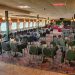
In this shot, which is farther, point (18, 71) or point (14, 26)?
point (14, 26)

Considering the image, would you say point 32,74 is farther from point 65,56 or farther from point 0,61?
point 0,61

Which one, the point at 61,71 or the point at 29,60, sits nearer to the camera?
the point at 61,71

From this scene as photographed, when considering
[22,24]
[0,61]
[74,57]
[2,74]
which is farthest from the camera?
[22,24]

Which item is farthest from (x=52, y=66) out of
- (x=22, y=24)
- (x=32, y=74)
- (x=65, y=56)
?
(x=22, y=24)

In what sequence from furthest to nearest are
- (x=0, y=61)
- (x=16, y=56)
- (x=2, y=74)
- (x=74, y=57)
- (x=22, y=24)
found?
(x=22, y=24), (x=16, y=56), (x=0, y=61), (x=74, y=57), (x=2, y=74)

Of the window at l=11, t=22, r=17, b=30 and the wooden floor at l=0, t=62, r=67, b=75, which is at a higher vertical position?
the window at l=11, t=22, r=17, b=30

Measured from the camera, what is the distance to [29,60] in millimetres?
10266

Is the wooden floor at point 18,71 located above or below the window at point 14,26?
below

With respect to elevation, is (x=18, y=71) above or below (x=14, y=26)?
below

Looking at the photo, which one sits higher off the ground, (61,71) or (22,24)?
(22,24)

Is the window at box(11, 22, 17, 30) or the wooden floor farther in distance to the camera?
the window at box(11, 22, 17, 30)

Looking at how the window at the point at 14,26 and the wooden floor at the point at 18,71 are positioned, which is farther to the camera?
the window at the point at 14,26

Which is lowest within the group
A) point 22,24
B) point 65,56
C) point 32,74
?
point 32,74

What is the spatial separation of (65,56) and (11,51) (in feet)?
12.0
